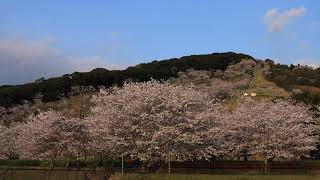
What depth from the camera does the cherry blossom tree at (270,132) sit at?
154 feet

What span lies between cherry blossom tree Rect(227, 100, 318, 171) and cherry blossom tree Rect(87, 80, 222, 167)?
5053 millimetres

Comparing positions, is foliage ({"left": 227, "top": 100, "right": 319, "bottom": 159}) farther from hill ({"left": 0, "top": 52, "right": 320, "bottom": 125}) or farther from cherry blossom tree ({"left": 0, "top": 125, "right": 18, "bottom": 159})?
hill ({"left": 0, "top": 52, "right": 320, "bottom": 125})

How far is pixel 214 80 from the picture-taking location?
142 meters

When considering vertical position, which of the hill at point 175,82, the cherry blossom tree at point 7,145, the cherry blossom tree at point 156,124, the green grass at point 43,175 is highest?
the hill at point 175,82

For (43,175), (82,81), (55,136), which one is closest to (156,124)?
(55,136)

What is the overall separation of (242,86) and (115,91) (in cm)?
7947

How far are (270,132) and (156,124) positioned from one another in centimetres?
1247

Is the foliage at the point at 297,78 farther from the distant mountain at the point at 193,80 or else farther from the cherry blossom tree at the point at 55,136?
the cherry blossom tree at the point at 55,136

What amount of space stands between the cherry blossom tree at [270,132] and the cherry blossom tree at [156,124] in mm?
5053

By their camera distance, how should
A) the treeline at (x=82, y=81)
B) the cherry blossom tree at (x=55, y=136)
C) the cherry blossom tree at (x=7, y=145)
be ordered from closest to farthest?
the cherry blossom tree at (x=55, y=136), the cherry blossom tree at (x=7, y=145), the treeline at (x=82, y=81)

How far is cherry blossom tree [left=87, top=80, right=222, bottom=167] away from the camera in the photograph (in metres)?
40.8

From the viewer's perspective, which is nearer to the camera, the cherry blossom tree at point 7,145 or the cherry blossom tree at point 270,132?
A: the cherry blossom tree at point 270,132

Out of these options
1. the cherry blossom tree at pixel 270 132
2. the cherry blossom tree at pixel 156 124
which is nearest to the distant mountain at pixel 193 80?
the cherry blossom tree at pixel 270 132

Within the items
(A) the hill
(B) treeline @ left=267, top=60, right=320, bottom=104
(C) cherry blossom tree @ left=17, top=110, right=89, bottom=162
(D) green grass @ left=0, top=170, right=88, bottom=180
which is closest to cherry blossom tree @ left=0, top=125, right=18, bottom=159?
(C) cherry blossom tree @ left=17, top=110, right=89, bottom=162
